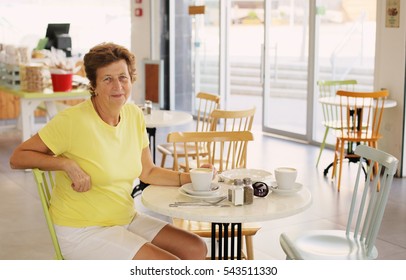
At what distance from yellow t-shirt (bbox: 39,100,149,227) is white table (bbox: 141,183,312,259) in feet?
0.48

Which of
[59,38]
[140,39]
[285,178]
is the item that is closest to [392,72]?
[285,178]

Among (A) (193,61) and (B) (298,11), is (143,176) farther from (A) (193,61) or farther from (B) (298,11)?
(A) (193,61)

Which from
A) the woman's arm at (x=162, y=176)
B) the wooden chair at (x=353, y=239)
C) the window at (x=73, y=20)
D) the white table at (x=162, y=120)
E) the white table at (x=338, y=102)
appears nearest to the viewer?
the wooden chair at (x=353, y=239)

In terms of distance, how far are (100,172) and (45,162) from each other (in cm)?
23

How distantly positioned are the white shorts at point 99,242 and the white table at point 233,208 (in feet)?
0.55

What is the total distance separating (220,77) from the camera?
9438mm

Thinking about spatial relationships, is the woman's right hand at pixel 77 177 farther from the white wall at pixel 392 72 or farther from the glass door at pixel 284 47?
the glass door at pixel 284 47

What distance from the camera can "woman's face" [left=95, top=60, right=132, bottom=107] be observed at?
2.99 meters

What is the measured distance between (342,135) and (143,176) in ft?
10.7

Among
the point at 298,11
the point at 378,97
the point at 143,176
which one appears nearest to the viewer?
the point at 143,176

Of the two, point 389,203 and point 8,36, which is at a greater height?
point 8,36

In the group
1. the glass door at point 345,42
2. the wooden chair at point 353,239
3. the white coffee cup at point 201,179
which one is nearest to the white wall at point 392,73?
the glass door at point 345,42

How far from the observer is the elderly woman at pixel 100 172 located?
2.86 m
